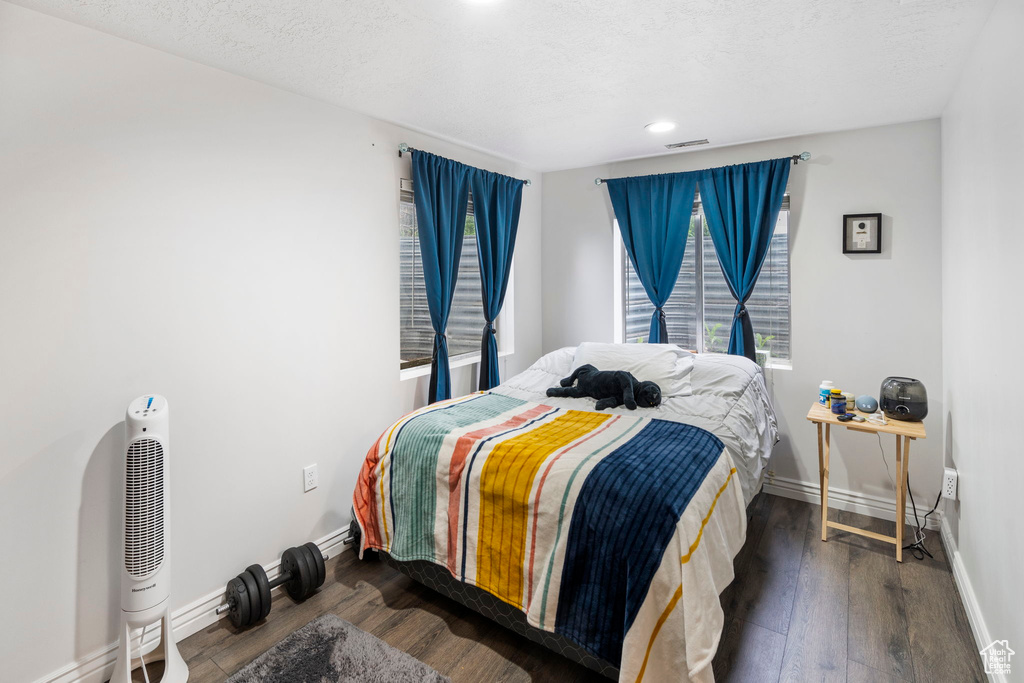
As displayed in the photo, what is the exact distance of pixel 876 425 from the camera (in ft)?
8.94

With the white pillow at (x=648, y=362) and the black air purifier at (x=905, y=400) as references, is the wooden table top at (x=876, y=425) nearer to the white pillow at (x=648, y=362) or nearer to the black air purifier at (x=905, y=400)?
the black air purifier at (x=905, y=400)

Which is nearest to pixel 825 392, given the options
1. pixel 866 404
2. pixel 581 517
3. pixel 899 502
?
pixel 866 404

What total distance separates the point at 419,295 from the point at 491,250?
671 millimetres

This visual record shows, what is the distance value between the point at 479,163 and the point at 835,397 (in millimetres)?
2789

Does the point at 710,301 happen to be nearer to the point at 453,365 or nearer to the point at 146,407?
the point at 453,365

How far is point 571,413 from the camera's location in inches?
105

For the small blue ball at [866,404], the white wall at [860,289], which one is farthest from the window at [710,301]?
the small blue ball at [866,404]

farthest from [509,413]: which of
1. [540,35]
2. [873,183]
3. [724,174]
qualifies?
Result: [873,183]

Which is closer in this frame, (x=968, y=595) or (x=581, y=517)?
(x=581, y=517)

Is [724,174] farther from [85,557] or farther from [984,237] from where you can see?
[85,557]

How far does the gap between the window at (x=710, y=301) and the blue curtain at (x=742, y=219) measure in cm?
14

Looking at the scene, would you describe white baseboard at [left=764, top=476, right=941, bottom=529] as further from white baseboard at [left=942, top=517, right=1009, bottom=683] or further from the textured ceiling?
the textured ceiling

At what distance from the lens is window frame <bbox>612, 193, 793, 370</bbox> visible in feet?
11.4

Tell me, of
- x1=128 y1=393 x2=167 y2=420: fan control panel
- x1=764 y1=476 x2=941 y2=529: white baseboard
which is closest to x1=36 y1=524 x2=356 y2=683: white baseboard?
x1=128 y1=393 x2=167 y2=420: fan control panel
